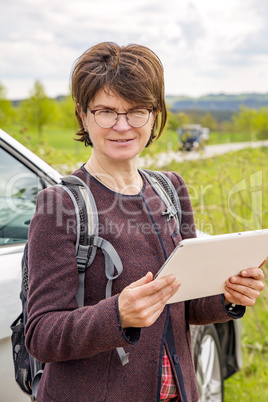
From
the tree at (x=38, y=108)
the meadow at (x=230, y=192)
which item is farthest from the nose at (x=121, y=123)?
the tree at (x=38, y=108)

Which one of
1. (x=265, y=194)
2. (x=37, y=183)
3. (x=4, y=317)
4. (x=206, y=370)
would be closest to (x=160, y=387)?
(x=4, y=317)

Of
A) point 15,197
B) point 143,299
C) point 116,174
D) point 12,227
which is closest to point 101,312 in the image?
point 143,299

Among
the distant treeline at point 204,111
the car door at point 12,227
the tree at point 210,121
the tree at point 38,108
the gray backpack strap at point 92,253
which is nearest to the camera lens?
the gray backpack strap at point 92,253

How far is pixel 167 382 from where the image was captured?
56.7 inches

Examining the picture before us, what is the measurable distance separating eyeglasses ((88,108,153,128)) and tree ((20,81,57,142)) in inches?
140

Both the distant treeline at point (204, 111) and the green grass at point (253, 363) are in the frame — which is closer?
the green grass at point (253, 363)

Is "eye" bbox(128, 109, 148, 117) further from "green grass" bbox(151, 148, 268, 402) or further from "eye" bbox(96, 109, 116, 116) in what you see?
"green grass" bbox(151, 148, 268, 402)

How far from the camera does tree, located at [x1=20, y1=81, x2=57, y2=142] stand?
25.5ft

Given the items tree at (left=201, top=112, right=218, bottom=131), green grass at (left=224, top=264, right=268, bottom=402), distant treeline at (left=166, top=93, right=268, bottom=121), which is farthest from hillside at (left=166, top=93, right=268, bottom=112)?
tree at (left=201, top=112, right=218, bottom=131)

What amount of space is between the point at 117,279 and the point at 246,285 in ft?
1.37

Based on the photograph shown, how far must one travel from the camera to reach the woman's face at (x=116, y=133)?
139 centimetres

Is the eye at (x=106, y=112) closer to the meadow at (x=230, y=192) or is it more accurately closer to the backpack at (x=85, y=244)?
the backpack at (x=85, y=244)

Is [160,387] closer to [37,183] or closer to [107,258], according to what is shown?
[107,258]

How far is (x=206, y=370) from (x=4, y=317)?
1.55 metres
